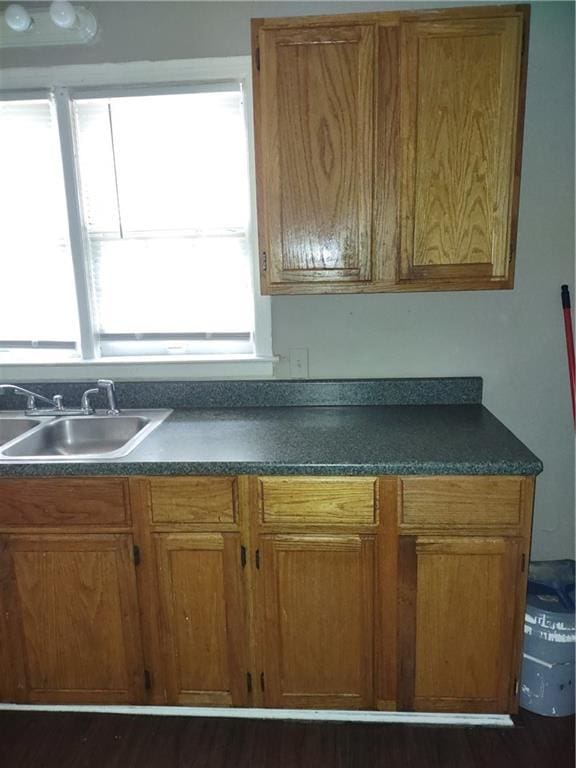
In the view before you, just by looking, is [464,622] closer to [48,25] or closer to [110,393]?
[110,393]

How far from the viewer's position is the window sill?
7.17 ft

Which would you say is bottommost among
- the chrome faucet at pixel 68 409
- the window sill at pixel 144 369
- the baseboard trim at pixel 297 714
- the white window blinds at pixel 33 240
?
the baseboard trim at pixel 297 714

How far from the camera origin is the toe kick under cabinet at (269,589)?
158 cm

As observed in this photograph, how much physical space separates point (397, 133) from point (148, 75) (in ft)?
3.31

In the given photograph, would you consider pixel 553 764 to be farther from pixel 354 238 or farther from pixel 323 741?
pixel 354 238

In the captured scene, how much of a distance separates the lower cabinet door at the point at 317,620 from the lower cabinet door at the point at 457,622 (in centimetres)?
12

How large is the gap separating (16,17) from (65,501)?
1670 mm

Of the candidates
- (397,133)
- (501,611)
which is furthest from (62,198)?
(501,611)

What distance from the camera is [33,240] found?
2.21 metres

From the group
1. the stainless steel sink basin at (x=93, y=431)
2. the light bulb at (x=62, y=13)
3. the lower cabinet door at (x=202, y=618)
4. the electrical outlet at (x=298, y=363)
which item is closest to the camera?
the lower cabinet door at (x=202, y=618)

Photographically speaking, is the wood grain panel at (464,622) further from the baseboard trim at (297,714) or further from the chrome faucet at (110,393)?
the chrome faucet at (110,393)

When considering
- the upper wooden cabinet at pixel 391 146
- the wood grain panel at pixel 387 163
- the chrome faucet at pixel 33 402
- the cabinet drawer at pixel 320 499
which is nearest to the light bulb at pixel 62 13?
the upper wooden cabinet at pixel 391 146

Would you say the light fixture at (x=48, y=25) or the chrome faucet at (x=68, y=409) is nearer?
the light fixture at (x=48, y=25)

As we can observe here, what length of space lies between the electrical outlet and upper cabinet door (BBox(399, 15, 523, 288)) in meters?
0.57
